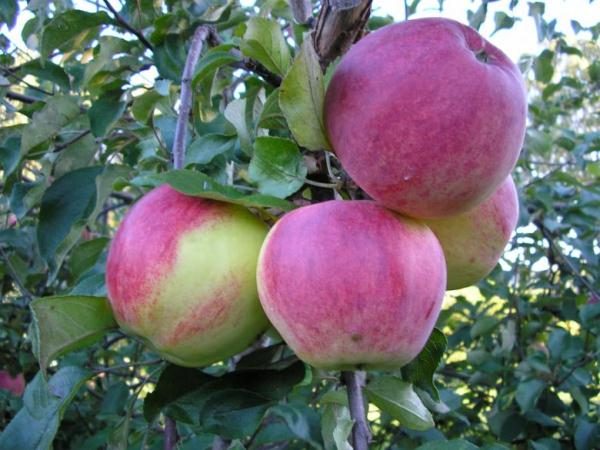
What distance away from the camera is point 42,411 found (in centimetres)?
82

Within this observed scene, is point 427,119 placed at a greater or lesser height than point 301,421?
greater

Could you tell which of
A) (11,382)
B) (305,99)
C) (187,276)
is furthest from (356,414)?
(11,382)

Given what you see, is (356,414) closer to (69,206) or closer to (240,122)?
(240,122)

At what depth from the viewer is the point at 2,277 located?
1.86 metres

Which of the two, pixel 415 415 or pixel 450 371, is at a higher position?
pixel 415 415

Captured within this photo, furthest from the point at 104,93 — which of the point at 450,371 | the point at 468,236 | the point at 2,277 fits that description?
the point at 450,371

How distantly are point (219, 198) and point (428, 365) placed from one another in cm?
35

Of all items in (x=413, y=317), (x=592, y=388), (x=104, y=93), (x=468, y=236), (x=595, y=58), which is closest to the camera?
(x=413, y=317)

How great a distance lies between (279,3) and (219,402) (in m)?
0.71

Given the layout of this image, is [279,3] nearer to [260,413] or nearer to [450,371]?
[260,413]

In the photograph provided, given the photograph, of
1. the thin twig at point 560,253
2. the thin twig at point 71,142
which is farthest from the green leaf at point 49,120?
the thin twig at point 560,253

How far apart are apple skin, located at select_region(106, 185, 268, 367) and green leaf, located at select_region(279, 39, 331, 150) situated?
0.11 m

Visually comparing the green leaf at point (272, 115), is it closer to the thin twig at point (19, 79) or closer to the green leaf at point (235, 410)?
the green leaf at point (235, 410)

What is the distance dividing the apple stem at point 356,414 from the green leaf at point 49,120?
67cm
